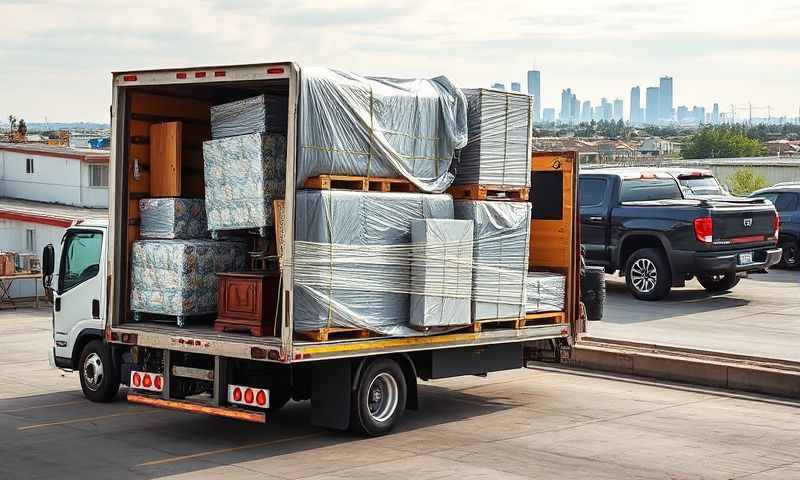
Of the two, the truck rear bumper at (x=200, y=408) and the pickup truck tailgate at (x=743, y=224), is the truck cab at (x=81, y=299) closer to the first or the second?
the truck rear bumper at (x=200, y=408)

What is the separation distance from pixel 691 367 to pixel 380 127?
545 cm

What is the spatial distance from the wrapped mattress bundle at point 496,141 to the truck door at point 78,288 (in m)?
4.20

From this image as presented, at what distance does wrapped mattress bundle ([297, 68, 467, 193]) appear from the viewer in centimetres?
1020

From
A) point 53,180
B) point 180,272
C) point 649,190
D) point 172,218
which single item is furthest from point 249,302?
point 53,180

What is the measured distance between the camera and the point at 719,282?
21.2 metres

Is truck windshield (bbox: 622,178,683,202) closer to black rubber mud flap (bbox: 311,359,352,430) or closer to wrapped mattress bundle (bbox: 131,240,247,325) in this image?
wrapped mattress bundle (bbox: 131,240,247,325)

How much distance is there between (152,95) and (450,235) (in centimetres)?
331

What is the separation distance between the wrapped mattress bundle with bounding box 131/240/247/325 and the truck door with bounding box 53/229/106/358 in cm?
160

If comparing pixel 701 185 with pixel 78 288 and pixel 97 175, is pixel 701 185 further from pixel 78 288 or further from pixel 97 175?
pixel 97 175

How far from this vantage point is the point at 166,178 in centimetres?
1170

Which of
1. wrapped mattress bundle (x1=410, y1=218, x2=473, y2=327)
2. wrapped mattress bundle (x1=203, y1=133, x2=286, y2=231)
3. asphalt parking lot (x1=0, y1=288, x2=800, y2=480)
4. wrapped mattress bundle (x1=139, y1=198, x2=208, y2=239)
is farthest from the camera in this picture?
wrapped mattress bundle (x1=139, y1=198, x2=208, y2=239)

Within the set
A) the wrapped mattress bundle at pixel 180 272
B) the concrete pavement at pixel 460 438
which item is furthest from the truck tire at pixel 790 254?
the wrapped mattress bundle at pixel 180 272

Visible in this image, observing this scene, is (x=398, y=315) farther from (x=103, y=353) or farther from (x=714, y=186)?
(x=714, y=186)

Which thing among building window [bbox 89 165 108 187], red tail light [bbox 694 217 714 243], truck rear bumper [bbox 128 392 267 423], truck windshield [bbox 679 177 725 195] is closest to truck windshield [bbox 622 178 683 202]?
truck windshield [bbox 679 177 725 195]
